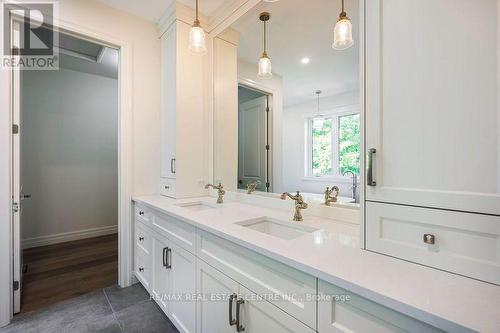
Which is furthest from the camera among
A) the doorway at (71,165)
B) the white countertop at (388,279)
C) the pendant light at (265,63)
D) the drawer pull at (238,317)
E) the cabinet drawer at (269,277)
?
the doorway at (71,165)

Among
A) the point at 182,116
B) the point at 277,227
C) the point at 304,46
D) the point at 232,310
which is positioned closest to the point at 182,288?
the point at 232,310

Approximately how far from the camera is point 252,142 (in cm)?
205

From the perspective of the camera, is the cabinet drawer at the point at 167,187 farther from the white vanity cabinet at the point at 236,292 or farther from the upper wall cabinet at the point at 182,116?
the white vanity cabinet at the point at 236,292

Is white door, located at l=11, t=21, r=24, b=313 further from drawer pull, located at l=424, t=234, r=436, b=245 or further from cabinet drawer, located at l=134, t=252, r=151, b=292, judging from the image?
drawer pull, located at l=424, t=234, r=436, b=245

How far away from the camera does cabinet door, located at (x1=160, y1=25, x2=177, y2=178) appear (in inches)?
83.8

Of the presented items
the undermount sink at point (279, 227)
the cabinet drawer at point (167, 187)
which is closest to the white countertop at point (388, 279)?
the undermount sink at point (279, 227)

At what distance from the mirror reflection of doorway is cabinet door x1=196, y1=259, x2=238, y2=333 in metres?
0.84

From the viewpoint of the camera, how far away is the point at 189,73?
85.4 inches

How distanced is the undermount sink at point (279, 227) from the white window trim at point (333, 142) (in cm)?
39

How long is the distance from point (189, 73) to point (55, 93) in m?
2.42

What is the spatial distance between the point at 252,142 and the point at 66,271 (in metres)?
2.41

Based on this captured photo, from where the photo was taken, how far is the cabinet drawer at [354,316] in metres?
0.58

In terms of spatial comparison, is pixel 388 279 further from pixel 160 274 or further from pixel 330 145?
pixel 160 274
